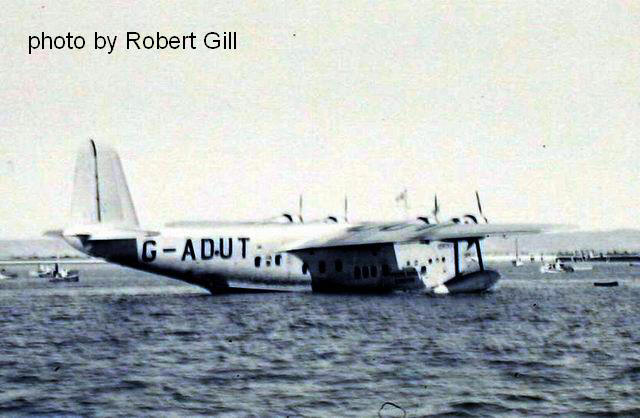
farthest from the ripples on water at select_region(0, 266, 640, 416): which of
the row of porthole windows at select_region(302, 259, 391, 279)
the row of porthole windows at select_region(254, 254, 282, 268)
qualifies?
the row of porthole windows at select_region(302, 259, 391, 279)

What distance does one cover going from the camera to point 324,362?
90.1ft

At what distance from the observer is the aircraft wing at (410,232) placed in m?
56.6

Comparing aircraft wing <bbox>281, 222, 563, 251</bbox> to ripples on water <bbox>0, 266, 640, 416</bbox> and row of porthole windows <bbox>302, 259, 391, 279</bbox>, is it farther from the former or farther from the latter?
ripples on water <bbox>0, 266, 640, 416</bbox>

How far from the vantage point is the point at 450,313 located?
46.6 m

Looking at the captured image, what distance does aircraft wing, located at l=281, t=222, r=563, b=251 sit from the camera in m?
56.6

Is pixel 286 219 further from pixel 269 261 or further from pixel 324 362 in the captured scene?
pixel 324 362

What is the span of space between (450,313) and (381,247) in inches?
663

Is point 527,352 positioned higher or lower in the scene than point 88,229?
lower

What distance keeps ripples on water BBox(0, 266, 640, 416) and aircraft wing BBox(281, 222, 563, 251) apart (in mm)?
7977

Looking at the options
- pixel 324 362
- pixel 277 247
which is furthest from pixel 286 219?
pixel 324 362

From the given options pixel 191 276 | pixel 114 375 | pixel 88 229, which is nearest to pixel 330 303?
pixel 191 276

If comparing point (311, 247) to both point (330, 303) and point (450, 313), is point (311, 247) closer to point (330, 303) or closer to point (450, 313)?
point (330, 303)

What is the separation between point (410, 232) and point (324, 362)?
33.2 m

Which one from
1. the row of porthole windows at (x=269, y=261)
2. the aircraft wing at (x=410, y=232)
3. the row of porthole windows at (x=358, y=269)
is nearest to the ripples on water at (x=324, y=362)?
the aircraft wing at (x=410, y=232)
